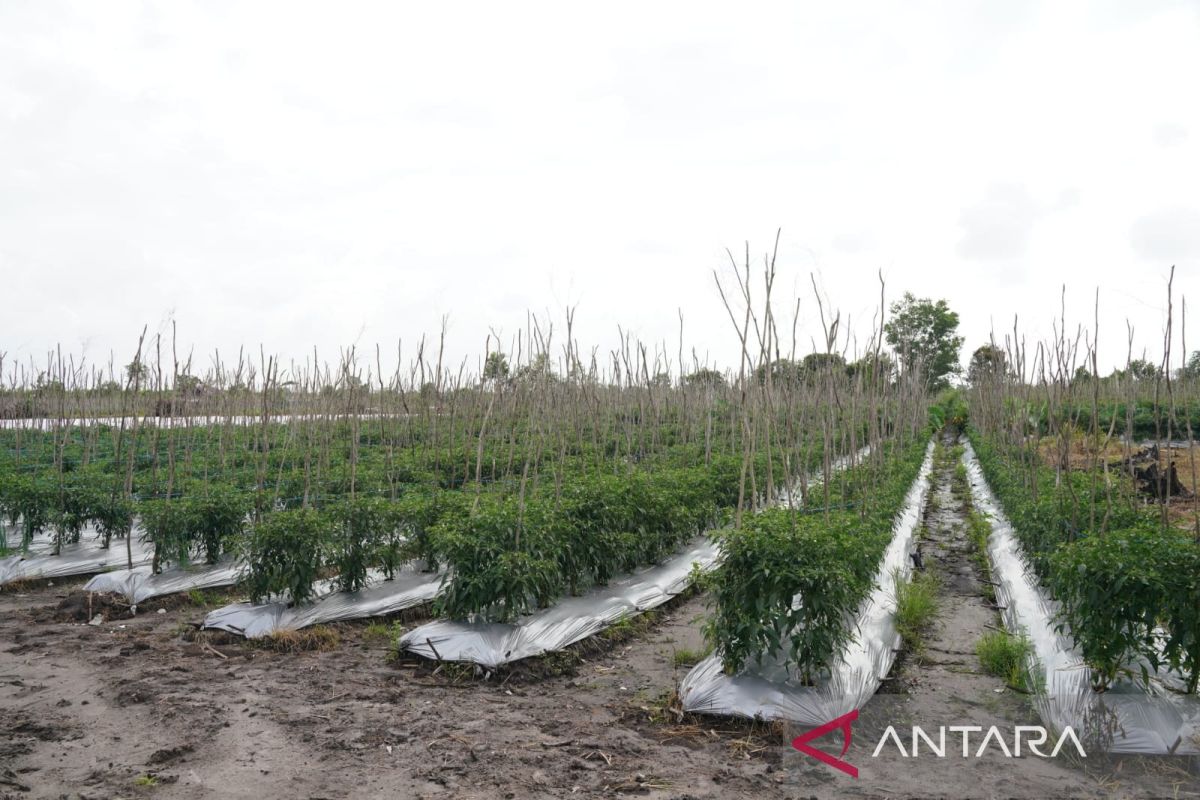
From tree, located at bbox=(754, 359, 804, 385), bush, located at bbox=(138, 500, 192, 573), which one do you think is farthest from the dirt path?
bush, located at bbox=(138, 500, 192, 573)

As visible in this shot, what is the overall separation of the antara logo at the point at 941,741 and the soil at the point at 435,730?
72 millimetres

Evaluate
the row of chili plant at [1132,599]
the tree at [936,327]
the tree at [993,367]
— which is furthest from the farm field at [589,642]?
the tree at [936,327]

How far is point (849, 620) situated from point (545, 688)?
2395 millimetres

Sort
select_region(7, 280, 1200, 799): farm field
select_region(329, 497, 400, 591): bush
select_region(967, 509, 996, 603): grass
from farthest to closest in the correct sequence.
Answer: select_region(967, 509, 996, 603): grass
select_region(329, 497, 400, 591): bush
select_region(7, 280, 1200, 799): farm field

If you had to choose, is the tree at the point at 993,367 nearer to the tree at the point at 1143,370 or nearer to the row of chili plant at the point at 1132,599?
the tree at the point at 1143,370

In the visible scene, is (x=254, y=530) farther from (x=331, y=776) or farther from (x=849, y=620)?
(x=849, y=620)

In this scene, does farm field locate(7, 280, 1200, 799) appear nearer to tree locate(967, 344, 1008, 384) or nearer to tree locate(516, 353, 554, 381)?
tree locate(516, 353, 554, 381)

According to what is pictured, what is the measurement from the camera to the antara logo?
420 centimetres

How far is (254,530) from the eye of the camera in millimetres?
6863

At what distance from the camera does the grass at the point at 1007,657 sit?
16.9 feet

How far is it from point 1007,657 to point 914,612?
1.03 meters

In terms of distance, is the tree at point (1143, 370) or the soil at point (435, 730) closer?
the soil at point (435, 730)

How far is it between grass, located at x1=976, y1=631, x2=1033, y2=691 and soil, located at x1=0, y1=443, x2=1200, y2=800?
0.46ft

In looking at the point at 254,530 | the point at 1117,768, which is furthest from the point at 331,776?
the point at 1117,768
